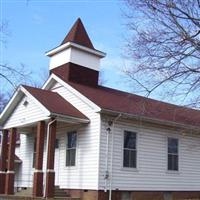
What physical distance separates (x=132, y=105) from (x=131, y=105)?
0.11 meters

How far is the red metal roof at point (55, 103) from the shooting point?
21.2 metres

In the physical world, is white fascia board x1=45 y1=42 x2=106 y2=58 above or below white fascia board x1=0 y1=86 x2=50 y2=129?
above

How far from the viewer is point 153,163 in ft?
76.7

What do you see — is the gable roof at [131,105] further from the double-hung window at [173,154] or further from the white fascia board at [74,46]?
the white fascia board at [74,46]

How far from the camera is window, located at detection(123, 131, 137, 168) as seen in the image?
72.7 ft

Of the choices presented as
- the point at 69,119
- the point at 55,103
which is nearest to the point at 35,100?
the point at 55,103

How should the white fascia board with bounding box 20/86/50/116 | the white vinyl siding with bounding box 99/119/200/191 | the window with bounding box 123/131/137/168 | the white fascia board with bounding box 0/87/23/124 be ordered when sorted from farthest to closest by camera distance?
the white fascia board with bounding box 0/87/23/124 < the window with bounding box 123/131/137/168 < the white vinyl siding with bounding box 99/119/200/191 < the white fascia board with bounding box 20/86/50/116

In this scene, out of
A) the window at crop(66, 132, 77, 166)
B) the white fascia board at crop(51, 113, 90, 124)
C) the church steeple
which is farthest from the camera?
the church steeple

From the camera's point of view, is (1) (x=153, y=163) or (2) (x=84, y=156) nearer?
(2) (x=84, y=156)

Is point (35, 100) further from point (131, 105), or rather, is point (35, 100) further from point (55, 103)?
point (131, 105)

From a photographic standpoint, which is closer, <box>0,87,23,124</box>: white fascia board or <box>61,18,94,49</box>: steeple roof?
<box>0,87,23,124</box>: white fascia board

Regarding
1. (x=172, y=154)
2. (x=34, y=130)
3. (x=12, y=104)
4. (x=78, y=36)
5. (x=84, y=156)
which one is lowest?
(x=84, y=156)

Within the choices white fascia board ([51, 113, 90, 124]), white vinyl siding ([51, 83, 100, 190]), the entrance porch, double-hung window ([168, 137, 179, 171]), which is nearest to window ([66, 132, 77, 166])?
white vinyl siding ([51, 83, 100, 190])

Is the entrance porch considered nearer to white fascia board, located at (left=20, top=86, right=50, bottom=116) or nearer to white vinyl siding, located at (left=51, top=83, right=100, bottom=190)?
white fascia board, located at (left=20, top=86, right=50, bottom=116)
